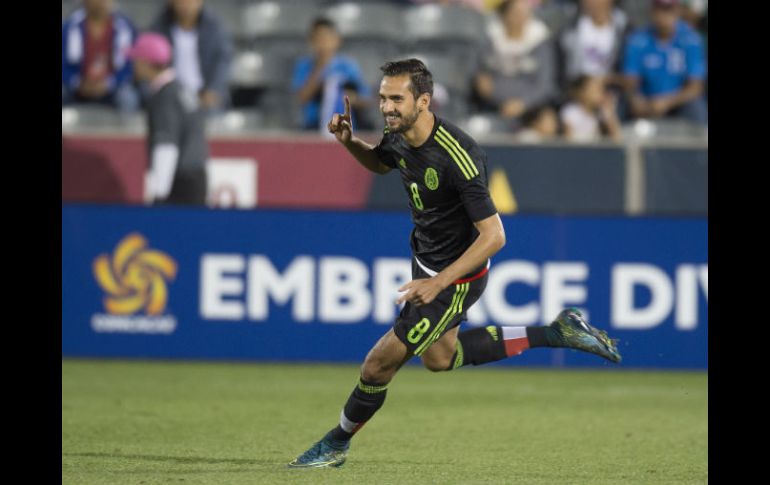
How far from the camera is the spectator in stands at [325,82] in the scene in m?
13.2

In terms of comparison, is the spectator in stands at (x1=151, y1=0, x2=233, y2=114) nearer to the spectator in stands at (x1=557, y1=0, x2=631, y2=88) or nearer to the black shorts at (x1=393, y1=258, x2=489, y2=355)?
the spectator in stands at (x1=557, y1=0, x2=631, y2=88)

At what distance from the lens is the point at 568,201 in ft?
41.5

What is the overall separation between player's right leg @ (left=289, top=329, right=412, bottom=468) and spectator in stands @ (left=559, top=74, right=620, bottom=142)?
673 cm

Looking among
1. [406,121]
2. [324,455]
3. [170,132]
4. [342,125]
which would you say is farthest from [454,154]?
[170,132]

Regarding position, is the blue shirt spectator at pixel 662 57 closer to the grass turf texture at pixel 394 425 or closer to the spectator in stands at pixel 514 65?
→ the spectator in stands at pixel 514 65

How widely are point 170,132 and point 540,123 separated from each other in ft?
12.0

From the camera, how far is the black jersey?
6602 mm

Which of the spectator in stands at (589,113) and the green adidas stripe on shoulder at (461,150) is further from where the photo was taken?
the spectator in stands at (589,113)

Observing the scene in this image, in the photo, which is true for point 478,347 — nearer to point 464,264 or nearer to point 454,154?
point 464,264

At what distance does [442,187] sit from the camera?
6.73 m

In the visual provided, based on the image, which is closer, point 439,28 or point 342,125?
point 342,125

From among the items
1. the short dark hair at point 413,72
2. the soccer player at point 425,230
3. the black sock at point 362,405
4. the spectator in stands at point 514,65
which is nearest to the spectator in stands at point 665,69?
the spectator in stands at point 514,65

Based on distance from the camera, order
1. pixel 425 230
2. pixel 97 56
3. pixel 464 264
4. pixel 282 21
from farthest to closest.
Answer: pixel 282 21, pixel 97 56, pixel 425 230, pixel 464 264

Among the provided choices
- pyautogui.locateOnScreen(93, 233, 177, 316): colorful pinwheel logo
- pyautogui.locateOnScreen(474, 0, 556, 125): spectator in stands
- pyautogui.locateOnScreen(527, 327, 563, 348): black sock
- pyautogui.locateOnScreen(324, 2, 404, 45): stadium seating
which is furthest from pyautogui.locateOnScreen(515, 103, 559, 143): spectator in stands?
pyautogui.locateOnScreen(527, 327, 563, 348): black sock
